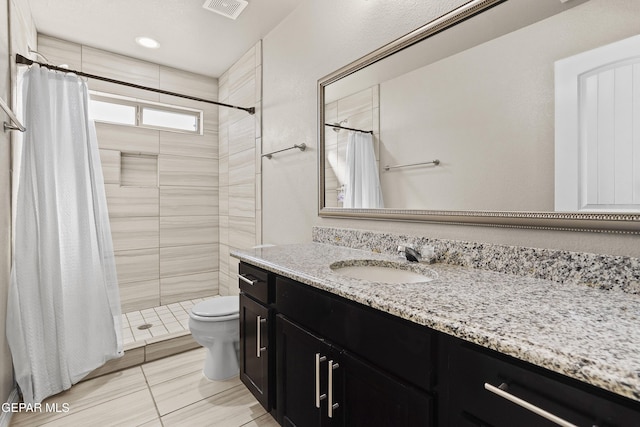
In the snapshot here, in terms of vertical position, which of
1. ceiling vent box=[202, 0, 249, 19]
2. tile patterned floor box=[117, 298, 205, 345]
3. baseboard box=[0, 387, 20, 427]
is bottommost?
baseboard box=[0, 387, 20, 427]

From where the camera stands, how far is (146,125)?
3.04 metres

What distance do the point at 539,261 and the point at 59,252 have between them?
2463 millimetres

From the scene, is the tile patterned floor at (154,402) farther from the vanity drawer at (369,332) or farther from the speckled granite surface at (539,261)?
the speckled granite surface at (539,261)

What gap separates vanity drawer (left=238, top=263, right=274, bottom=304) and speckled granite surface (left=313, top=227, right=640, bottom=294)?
23.8 inches

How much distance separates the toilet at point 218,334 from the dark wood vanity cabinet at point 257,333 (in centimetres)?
29

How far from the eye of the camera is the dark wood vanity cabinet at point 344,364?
79 centimetres

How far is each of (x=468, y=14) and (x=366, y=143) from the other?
2.26ft

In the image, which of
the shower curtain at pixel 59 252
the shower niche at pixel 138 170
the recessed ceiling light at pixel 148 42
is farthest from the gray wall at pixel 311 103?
the shower niche at pixel 138 170

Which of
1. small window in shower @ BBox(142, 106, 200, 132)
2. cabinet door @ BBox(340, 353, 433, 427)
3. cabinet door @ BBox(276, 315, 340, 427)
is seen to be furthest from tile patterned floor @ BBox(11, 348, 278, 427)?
small window in shower @ BBox(142, 106, 200, 132)

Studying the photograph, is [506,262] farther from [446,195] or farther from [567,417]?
[567,417]

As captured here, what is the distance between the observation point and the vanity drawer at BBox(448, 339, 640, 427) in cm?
50

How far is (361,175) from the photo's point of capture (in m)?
1.71

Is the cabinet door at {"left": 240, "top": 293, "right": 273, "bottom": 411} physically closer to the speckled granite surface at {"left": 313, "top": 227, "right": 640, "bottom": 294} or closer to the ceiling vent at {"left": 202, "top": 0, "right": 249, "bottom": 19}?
the speckled granite surface at {"left": 313, "top": 227, "right": 640, "bottom": 294}

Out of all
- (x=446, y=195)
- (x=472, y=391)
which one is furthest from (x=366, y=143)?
(x=472, y=391)
